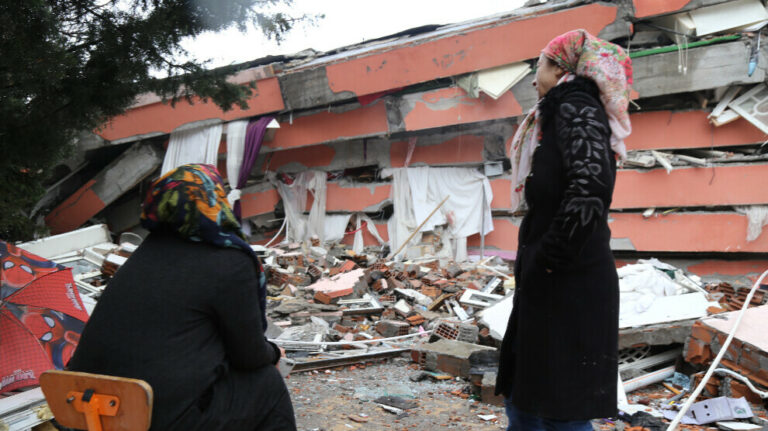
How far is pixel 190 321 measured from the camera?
1.74 meters

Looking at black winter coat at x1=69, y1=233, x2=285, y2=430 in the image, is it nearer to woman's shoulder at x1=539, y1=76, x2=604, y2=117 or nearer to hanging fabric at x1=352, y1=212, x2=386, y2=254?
woman's shoulder at x1=539, y1=76, x2=604, y2=117

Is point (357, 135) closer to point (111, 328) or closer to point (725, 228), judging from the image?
point (725, 228)

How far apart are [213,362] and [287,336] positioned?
13.6 ft

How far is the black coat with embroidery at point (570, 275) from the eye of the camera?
1.79m

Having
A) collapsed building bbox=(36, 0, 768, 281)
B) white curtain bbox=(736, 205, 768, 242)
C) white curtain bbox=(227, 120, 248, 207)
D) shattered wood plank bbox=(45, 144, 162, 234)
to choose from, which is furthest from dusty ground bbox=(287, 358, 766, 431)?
shattered wood plank bbox=(45, 144, 162, 234)

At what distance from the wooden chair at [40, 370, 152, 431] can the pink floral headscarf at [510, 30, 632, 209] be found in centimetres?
154

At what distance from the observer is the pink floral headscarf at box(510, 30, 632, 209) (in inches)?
76.3

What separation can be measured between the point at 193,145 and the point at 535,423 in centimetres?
1150

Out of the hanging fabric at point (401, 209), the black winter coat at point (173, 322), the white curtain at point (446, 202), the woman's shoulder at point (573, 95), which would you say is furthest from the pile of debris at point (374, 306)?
the black winter coat at point (173, 322)

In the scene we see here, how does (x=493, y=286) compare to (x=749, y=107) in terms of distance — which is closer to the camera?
(x=493, y=286)

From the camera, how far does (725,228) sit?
980 cm

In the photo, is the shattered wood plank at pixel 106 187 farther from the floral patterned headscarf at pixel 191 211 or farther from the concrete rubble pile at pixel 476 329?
the floral patterned headscarf at pixel 191 211

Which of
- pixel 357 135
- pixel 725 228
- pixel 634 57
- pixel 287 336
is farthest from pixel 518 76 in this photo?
pixel 287 336

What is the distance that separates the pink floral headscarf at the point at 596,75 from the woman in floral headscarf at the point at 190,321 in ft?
3.85
